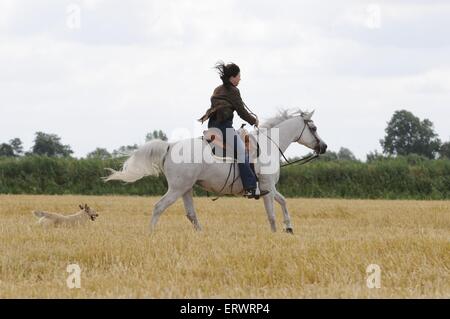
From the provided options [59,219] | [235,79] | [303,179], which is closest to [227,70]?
[235,79]

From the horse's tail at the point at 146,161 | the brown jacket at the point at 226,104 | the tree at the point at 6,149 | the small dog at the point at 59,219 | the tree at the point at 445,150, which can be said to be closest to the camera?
the brown jacket at the point at 226,104

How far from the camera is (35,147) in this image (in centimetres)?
7112

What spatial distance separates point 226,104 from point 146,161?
1680 mm

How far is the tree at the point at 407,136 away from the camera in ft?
251

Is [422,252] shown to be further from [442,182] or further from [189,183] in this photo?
[442,182]

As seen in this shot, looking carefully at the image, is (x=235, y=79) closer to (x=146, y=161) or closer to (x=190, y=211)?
(x=146, y=161)

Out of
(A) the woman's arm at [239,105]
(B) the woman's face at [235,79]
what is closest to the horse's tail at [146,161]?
(A) the woman's arm at [239,105]

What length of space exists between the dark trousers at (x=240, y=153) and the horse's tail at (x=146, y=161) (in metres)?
0.93

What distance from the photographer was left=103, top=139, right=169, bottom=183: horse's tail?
12.8 m

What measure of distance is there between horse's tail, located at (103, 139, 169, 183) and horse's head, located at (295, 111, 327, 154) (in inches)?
108

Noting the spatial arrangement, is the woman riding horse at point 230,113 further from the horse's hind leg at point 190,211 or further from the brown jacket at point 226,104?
the horse's hind leg at point 190,211

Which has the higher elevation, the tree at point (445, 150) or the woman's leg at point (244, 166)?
the tree at point (445, 150)

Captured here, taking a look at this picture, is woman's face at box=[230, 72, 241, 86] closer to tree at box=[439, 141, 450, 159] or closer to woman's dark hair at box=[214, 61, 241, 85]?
woman's dark hair at box=[214, 61, 241, 85]

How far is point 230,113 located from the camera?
12602mm
